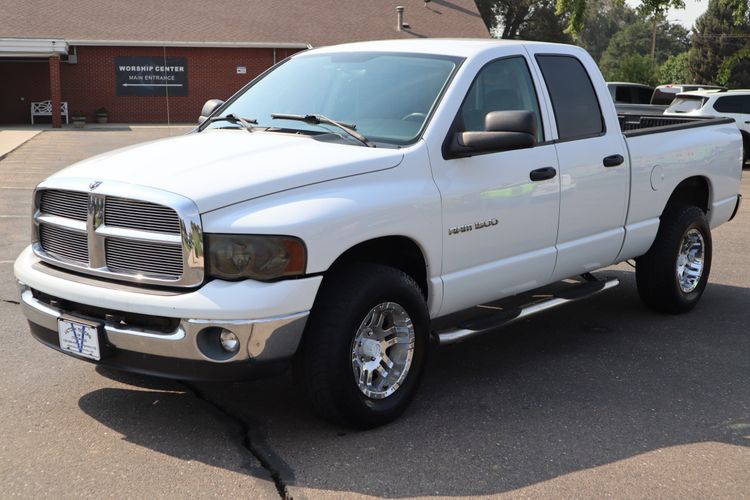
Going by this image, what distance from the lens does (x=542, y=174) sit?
554cm

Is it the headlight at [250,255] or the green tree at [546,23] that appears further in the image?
the green tree at [546,23]

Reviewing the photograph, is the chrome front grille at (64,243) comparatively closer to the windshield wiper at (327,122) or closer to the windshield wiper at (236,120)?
the windshield wiper at (236,120)

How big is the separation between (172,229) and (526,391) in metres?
2.31

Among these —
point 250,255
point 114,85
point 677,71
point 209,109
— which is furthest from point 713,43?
point 250,255

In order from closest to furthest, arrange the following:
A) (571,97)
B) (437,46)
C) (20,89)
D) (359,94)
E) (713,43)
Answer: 1. (359,94)
2. (437,46)
3. (571,97)
4. (20,89)
5. (713,43)

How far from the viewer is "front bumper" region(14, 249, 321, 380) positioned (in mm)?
4141

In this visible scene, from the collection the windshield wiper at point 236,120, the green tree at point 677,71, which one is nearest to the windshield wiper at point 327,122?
the windshield wiper at point 236,120

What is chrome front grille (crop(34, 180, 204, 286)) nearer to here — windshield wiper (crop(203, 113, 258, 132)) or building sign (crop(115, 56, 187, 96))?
windshield wiper (crop(203, 113, 258, 132))

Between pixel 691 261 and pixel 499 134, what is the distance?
3.07m

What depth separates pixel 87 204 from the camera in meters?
4.52

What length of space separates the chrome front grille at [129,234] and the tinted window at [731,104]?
19.2 m

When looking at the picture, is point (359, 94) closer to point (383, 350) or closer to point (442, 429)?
point (383, 350)

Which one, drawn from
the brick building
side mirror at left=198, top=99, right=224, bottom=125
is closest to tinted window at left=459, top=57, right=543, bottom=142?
side mirror at left=198, top=99, right=224, bottom=125

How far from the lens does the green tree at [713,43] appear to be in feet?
209
